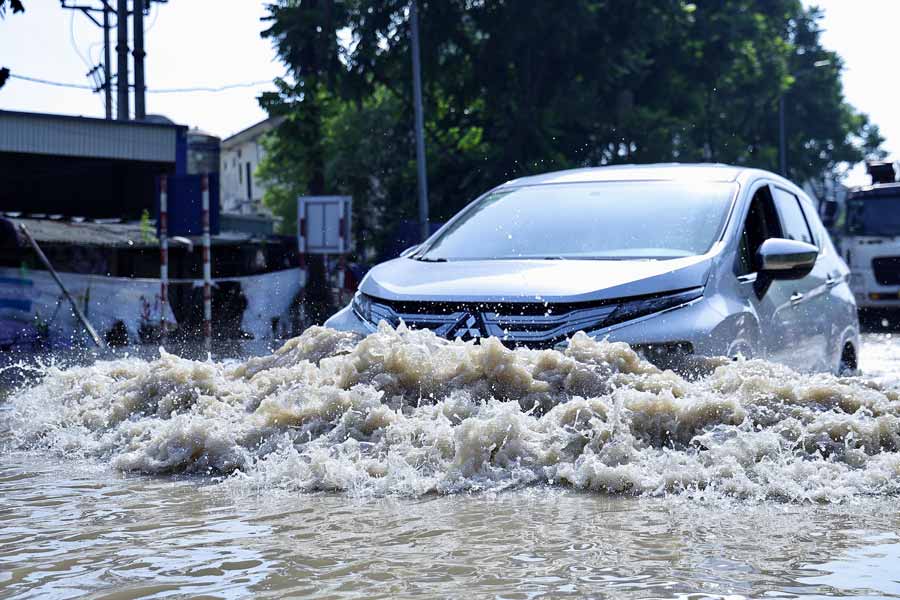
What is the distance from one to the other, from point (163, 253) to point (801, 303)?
12.2 m

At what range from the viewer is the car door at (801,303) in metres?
7.11

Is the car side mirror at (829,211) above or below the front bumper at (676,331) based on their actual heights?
above

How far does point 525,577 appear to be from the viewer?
3.68 m

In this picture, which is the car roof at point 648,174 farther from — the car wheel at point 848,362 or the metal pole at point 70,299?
the metal pole at point 70,299

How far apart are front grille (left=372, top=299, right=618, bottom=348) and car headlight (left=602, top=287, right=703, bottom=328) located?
0.10ft

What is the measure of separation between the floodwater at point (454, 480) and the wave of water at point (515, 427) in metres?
0.01

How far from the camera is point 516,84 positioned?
33125mm

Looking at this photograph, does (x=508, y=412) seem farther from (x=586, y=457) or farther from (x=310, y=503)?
(x=310, y=503)

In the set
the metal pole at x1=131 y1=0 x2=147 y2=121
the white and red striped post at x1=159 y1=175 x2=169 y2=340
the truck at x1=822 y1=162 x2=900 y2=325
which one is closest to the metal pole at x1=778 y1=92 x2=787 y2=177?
the truck at x1=822 y1=162 x2=900 y2=325

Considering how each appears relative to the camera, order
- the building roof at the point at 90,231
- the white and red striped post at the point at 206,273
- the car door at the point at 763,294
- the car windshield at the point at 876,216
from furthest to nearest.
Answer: the car windshield at the point at 876,216, the building roof at the point at 90,231, the white and red striped post at the point at 206,273, the car door at the point at 763,294

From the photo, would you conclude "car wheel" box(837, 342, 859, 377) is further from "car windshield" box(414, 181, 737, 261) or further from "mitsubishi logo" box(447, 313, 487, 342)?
"mitsubishi logo" box(447, 313, 487, 342)

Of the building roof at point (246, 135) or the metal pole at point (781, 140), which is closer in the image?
the metal pole at point (781, 140)

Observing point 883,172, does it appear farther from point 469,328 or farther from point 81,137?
point 469,328

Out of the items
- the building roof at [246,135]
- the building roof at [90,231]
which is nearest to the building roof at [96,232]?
the building roof at [90,231]
